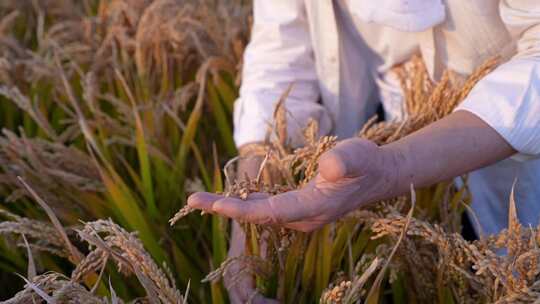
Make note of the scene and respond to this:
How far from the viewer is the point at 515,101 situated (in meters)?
1.03

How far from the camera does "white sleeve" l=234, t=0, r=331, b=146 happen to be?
4.44 ft

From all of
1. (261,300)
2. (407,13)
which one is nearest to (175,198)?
(261,300)

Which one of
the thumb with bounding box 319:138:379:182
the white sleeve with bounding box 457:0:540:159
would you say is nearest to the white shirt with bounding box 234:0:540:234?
the white sleeve with bounding box 457:0:540:159

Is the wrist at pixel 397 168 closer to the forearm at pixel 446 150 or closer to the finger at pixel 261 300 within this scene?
the forearm at pixel 446 150

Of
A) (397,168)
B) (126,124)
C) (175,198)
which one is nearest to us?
(397,168)

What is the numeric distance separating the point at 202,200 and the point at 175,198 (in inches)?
24.1

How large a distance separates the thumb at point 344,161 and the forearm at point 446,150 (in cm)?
9

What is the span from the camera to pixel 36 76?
5.59 feet

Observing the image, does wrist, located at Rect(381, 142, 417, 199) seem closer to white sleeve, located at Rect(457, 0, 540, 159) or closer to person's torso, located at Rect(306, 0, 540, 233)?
white sleeve, located at Rect(457, 0, 540, 159)

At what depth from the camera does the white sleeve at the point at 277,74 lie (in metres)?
1.35

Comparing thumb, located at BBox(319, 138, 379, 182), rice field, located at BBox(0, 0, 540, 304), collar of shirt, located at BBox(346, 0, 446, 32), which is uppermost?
collar of shirt, located at BBox(346, 0, 446, 32)

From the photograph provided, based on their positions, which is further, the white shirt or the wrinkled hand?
the white shirt

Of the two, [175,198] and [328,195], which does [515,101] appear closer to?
[328,195]

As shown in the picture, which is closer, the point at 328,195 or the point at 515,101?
the point at 328,195
